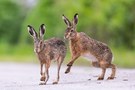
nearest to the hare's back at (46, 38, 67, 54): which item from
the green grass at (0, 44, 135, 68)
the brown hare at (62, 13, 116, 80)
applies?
the brown hare at (62, 13, 116, 80)

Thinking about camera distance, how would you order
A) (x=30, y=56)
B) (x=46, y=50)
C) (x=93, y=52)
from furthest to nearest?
(x=30, y=56) → (x=93, y=52) → (x=46, y=50)

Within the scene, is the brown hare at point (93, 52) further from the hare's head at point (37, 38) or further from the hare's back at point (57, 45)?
the hare's head at point (37, 38)

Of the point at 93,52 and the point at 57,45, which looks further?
the point at 93,52

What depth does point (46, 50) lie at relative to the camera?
47.6 feet

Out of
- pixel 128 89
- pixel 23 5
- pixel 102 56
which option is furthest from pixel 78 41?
pixel 23 5

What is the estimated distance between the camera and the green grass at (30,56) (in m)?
26.8

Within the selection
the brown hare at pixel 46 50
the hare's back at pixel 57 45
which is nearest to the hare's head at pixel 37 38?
the brown hare at pixel 46 50

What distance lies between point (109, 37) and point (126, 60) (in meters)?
6.17

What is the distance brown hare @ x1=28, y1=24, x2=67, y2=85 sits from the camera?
1427 cm

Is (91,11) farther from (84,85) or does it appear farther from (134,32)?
(84,85)

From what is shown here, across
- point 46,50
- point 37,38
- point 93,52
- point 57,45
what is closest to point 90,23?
point 93,52

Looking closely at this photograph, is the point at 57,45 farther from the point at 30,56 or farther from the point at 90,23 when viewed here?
the point at 90,23

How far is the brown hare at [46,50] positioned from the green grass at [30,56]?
34.3 ft

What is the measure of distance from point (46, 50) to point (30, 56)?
17724 millimetres
